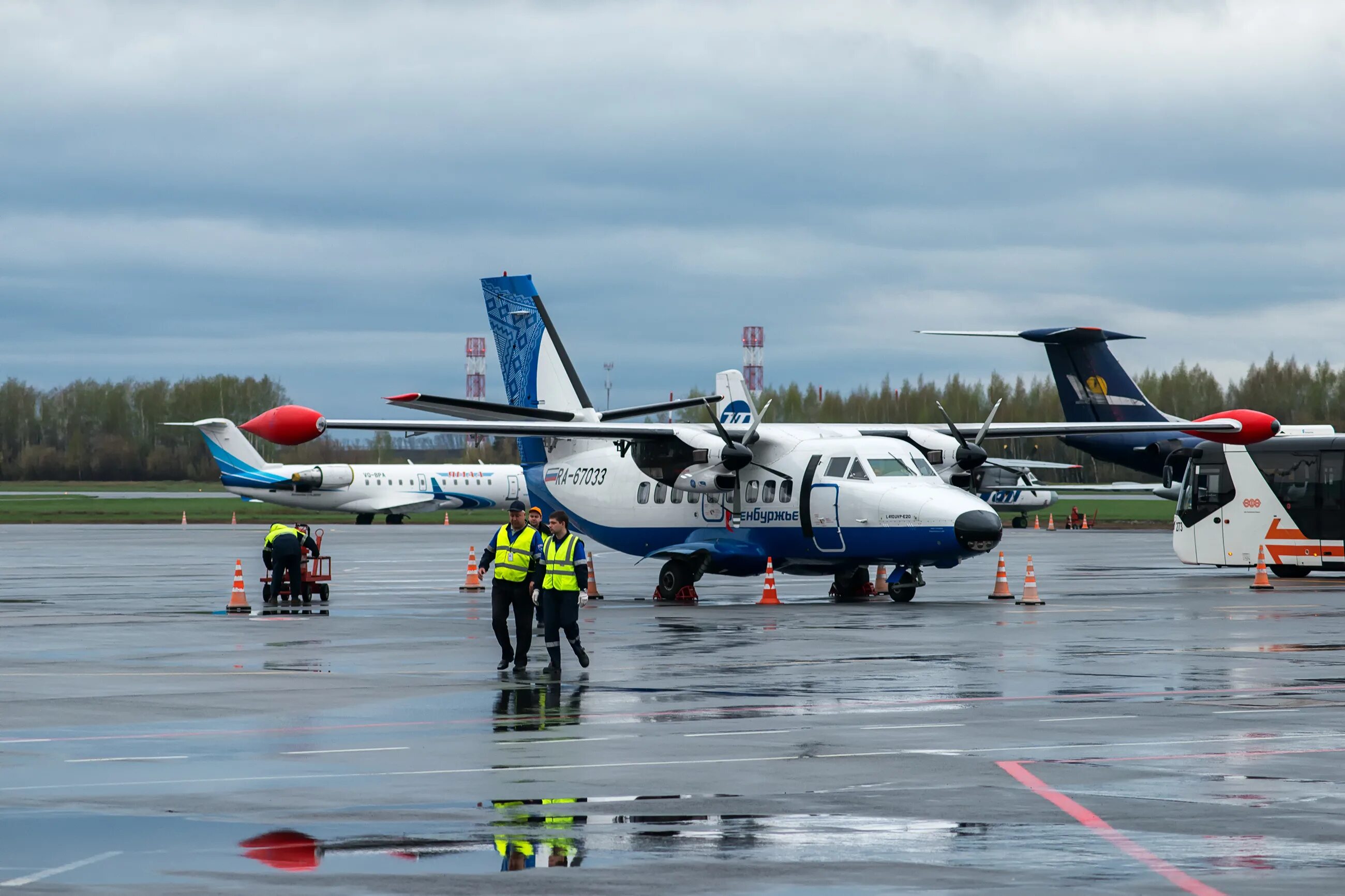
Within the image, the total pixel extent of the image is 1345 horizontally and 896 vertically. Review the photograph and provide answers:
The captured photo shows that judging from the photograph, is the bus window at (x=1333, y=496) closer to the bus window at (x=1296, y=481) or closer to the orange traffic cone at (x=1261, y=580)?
the bus window at (x=1296, y=481)

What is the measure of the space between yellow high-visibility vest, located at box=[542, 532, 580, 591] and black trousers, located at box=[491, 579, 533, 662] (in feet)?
2.42

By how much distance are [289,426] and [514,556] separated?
11.4m

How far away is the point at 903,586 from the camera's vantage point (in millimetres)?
28516

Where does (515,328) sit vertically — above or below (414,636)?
above

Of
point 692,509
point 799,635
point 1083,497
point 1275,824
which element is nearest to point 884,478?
point 692,509

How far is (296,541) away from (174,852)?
20.9 metres

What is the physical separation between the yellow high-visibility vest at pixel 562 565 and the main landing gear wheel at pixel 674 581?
41.3ft

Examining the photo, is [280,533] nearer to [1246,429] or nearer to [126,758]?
[126,758]

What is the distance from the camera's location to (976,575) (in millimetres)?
38062

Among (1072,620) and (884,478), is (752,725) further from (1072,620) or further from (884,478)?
(884,478)

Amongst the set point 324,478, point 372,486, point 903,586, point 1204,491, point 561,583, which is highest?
point 324,478

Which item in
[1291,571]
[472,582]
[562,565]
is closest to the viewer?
[562,565]

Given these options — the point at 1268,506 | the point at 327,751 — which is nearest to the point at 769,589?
the point at 1268,506

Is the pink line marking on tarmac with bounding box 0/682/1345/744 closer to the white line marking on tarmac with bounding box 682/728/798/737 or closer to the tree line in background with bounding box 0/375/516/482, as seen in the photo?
the white line marking on tarmac with bounding box 682/728/798/737
